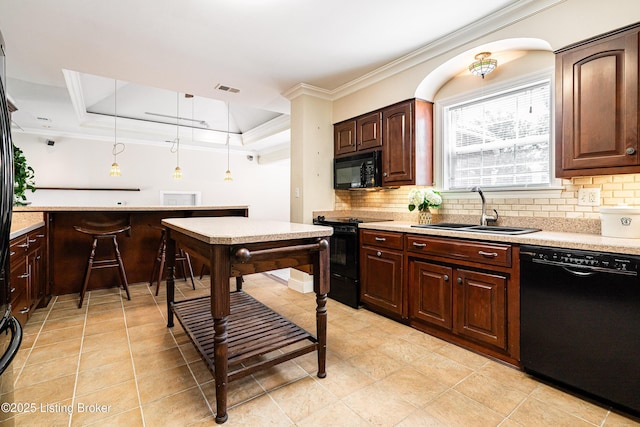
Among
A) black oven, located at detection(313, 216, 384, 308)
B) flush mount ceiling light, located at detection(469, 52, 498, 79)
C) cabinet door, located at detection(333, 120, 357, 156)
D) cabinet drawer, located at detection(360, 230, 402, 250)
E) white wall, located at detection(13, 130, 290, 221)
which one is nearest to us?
flush mount ceiling light, located at detection(469, 52, 498, 79)

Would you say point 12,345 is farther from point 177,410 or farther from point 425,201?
point 425,201

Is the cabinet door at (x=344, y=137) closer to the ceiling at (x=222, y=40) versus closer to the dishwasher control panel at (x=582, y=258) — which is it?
the ceiling at (x=222, y=40)

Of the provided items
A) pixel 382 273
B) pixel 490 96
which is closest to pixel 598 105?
pixel 490 96

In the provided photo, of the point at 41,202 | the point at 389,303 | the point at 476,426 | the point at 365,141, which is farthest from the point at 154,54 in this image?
the point at 41,202

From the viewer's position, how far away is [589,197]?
221 cm

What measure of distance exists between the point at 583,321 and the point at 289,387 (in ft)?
5.59

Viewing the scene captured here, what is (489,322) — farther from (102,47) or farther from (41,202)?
(41,202)

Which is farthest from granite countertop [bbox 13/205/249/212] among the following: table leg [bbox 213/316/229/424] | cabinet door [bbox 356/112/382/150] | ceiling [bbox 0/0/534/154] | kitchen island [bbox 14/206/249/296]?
table leg [bbox 213/316/229/424]

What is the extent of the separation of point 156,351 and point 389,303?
1.94 meters

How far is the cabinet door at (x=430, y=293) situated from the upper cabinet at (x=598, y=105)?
3.58 ft

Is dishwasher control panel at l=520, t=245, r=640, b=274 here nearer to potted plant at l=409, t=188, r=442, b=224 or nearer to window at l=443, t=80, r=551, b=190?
window at l=443, t=80, r=551, b=190

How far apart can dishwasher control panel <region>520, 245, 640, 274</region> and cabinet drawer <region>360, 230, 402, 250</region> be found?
0.98 m

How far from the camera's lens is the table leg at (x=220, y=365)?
62.9 inches

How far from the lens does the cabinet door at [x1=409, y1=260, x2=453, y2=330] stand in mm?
2414
